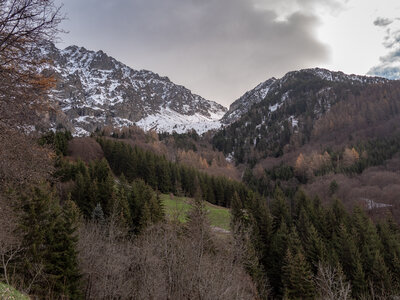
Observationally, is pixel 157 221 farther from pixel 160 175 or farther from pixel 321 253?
pixel 160 175

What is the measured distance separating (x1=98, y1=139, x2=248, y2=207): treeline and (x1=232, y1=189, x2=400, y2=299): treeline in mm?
26668

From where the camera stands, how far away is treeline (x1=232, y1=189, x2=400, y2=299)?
25.9 meters

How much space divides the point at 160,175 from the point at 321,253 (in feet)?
153

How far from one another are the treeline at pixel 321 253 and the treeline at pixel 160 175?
A: 26.7m

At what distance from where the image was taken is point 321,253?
30.7m

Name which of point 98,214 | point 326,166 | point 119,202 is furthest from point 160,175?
point 326,166

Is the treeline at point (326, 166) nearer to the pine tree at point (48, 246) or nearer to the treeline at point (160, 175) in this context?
the treeline at point (160, 175)

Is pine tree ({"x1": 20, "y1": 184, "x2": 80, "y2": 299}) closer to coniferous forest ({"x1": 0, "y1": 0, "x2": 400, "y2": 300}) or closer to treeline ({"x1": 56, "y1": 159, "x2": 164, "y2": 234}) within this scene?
coniferous forest ({"x1": 0, "y1": 0, "x2": 400, "y2": 300})

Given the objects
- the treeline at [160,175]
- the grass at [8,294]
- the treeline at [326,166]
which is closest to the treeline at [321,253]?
the grass at [8,294]

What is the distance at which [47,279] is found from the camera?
16.2 meters

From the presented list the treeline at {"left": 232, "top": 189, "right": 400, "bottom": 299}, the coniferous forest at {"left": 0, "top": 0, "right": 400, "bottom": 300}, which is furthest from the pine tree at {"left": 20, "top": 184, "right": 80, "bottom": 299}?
the treeline at {"left": 232, "top": 189, "right": 400, "bottom": 299}

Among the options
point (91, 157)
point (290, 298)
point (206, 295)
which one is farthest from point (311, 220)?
point (91, 157)

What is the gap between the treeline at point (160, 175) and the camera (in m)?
66.8

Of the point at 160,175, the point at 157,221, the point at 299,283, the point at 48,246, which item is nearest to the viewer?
the point at 48,246
